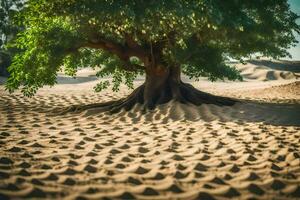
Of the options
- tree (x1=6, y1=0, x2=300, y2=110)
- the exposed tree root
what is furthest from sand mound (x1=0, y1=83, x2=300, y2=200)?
tree (x1=6, y1=0, x2=300, y2=110)

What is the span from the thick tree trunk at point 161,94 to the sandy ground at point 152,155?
1.02 meters

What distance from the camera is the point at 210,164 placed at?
14.2 ft

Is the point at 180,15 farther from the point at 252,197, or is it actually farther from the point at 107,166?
the point at 252,197

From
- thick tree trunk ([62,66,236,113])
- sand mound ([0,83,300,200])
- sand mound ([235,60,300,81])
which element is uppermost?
sand mound ([235,60,300,81])

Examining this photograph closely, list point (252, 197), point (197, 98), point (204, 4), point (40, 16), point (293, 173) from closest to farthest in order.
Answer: point (252, 197), point (293, 173), point (204, 4), point (40, 16), point (197, 98)

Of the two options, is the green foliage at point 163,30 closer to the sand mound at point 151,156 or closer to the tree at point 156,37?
the tree at point 156,37

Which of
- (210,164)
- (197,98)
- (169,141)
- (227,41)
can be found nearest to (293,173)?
(210,164)

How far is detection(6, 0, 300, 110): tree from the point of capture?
22.9ft

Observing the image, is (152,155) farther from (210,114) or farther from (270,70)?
(270,70)

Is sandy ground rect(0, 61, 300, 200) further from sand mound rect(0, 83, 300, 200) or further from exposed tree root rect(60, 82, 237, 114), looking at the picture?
exposed tree root rect(60, 82, 237, 114)

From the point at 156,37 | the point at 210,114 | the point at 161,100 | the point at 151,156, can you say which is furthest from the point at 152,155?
the point at 156,37

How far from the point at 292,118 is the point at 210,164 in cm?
448

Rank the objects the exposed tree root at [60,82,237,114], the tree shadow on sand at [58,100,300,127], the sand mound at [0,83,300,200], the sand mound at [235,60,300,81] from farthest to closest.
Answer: the sand mound at [235,60,300,81]
the exposed tree root at [60,82,237,114]
the tree shadow on sand at [58,100,300,127]
the sand mound at [0,83,300,200]

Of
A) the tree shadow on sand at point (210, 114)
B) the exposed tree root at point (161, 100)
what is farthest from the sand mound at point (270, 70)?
the tree shadow on sand at point (210, 114)
